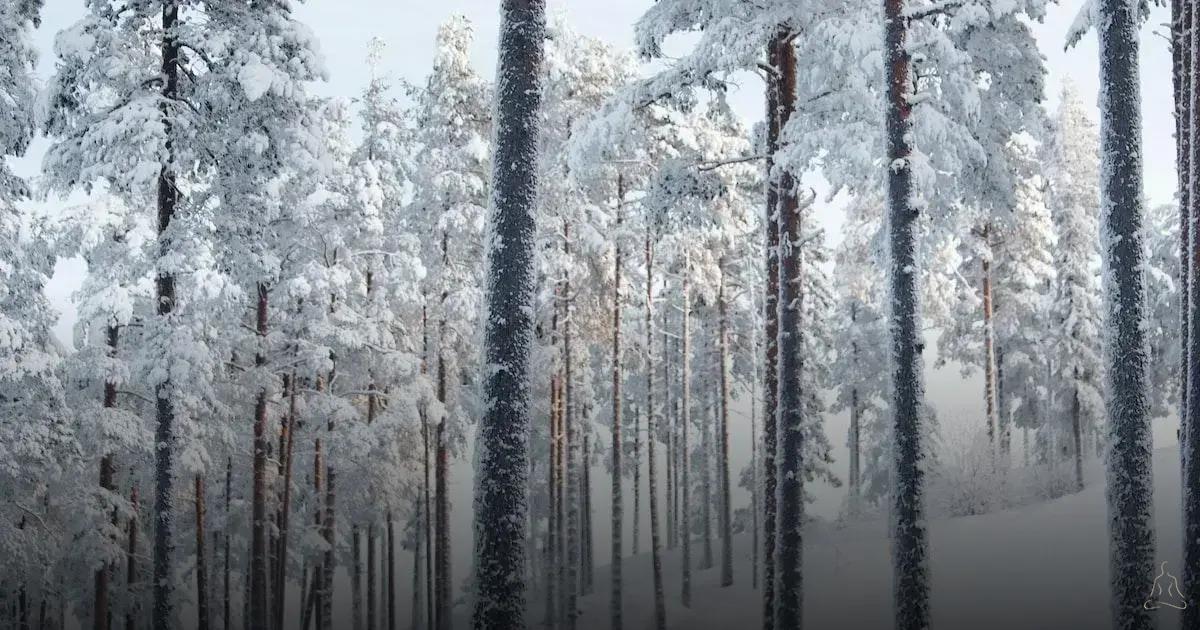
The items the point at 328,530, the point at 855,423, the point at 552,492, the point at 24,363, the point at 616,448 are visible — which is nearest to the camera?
the point at 24,363

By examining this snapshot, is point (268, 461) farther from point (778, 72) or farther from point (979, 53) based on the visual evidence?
point (979, 53)

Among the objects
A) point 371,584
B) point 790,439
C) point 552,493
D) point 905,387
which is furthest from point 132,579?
point 905,387

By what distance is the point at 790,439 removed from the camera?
10.4 metres

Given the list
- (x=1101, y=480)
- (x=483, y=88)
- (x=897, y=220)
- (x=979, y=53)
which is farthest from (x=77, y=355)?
(x=1101, y=480)

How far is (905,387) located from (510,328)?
4.29 metres

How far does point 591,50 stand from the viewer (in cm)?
2030

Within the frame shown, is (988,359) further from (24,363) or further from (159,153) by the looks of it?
(24,363)

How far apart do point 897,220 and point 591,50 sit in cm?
1317

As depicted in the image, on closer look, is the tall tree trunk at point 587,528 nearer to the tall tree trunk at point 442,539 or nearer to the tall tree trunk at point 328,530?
the tall tree trunk at point 442,539

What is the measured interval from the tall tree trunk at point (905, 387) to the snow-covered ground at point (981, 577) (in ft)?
27.5

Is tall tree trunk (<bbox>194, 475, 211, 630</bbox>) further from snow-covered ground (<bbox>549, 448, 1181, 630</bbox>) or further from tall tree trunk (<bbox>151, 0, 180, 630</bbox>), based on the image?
snow-covered ground (<bbox>549, 448, 1181, 630</bbox>)

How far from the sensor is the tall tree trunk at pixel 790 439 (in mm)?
10227

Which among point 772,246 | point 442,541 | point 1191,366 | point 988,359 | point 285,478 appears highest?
point 772,246

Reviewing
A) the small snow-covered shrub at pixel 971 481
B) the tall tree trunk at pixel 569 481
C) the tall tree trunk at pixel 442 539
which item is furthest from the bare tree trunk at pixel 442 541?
the small snow-covered shrub at pixel 971 481
